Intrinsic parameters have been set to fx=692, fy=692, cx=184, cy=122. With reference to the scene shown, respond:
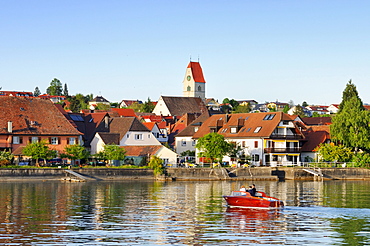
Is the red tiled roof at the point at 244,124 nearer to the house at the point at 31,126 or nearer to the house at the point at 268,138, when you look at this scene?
the house at the point at 268,138

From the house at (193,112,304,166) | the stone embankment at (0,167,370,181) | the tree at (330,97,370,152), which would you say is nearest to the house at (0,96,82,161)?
the stone embankment at (0,167,370,181)

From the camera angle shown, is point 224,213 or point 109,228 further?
point 224,213

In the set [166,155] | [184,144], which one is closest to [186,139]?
[184,144]

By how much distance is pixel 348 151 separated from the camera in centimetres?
10125

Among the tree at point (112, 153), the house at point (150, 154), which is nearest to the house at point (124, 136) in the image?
the house at point (150, 154)

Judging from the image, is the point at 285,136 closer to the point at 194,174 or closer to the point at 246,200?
the point at 194,174

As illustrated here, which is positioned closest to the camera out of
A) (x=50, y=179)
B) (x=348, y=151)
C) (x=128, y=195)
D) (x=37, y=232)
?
(x=37, y=232)

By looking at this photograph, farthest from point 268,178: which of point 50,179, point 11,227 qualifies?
point 11,227

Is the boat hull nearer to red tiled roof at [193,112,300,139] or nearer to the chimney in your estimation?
red tiled roof at [193,112,300,139]

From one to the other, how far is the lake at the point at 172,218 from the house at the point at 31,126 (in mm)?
26595

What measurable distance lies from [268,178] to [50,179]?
94.4 feet

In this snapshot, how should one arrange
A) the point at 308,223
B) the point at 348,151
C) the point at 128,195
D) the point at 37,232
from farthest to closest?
the point at 348,151
the point at 128,195
the point at 308,223
the point at 37,232

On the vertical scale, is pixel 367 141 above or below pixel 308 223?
above

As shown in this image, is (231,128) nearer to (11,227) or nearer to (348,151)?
(348,151)
